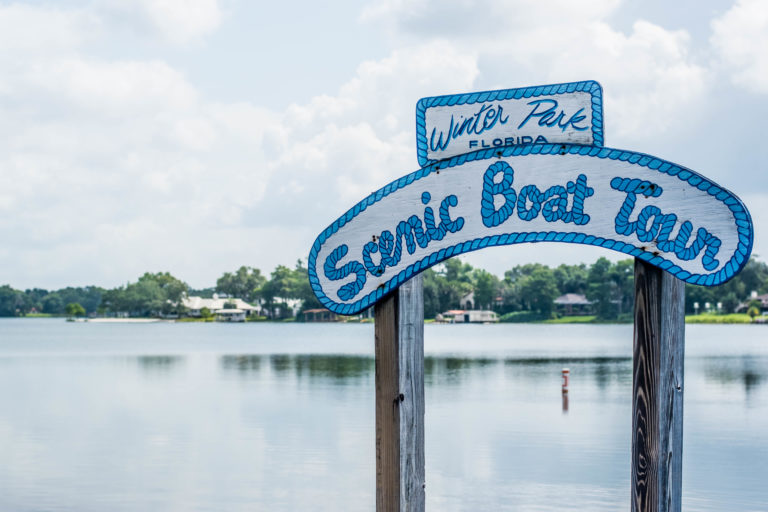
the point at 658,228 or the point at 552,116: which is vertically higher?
the point at 552,116

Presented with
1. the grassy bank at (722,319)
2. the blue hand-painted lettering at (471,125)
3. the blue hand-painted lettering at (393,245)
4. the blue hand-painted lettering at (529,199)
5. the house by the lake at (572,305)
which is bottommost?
the grassy bank at (722,319)

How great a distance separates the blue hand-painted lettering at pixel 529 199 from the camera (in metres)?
3.92

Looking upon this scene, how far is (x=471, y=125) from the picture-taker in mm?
4094

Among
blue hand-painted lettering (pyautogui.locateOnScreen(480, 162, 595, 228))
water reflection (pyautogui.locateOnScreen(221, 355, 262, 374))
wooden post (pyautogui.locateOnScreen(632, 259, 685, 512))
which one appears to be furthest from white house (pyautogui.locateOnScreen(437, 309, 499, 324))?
blue hand-painted lettering (pyautogui.locateOnScreen(480, 162, 595, 228))

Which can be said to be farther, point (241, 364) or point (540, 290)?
point (540, 290)

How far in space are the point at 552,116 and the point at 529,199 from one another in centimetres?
39

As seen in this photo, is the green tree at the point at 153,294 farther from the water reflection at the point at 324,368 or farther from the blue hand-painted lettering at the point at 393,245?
the blue hand-painted lettering at the point at 393,245

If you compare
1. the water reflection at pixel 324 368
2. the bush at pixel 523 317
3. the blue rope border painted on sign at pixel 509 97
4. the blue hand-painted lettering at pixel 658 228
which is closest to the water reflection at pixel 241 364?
the water reflection at pixel 324 368

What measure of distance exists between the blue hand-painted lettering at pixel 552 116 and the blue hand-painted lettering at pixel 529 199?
237 mm

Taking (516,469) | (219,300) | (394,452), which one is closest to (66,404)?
(516,469)

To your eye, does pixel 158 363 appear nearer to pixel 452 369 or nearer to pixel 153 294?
pixel 452 369

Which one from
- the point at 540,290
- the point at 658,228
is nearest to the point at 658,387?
the point at 658,228

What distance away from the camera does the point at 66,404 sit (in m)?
27.5

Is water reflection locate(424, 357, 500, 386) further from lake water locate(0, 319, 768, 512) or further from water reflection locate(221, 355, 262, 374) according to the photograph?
water reflection locate(221, 355, 262, 374)
